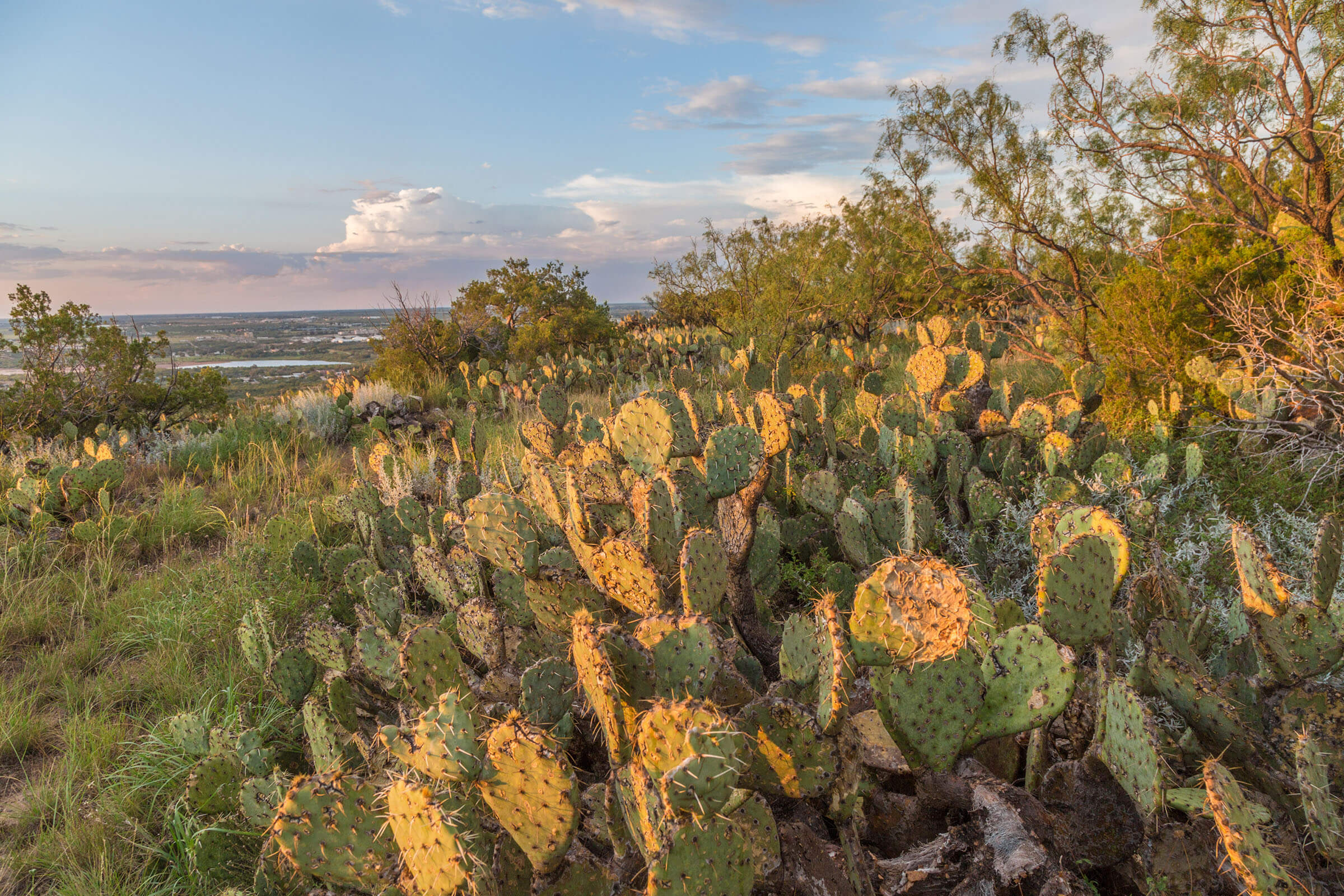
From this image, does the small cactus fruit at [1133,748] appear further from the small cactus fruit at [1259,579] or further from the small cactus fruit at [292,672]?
the small cactus fruit at [292,672]

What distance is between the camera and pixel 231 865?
1.77 metres

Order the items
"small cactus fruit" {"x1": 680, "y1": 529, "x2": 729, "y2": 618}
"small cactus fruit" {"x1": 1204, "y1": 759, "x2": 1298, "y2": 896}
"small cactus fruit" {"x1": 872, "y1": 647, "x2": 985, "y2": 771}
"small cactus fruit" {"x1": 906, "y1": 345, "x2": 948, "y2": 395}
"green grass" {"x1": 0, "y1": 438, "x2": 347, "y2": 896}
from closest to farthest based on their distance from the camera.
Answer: "small cactus fruit" {"x1": 1204, "y1": 759, "x2": 1298, "y2": 896}
"small cactus fruit" {"x1": 872, "y1": 647, "x2": 985, "y2": 771}
"small cactus fruit" {"x1": 680, "y1": 529, "x2": 729, "y2": 618}
"green grass" {"x1": 0, "y1": 438, "x2": 347, "y2": 896}
"small cactus fruit" {"x1": 906, "y1": 345, "x2": 948, "y2": 395}

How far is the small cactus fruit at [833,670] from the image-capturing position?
1209mm

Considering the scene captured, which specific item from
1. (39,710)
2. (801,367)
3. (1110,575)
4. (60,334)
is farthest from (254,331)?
(1110,575)

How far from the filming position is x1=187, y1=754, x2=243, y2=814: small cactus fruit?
1780 mm

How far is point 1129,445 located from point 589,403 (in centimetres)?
517

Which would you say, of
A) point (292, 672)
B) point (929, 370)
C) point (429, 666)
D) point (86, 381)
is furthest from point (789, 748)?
point (86, 381)

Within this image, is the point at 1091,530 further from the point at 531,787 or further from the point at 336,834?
the point at 336,834

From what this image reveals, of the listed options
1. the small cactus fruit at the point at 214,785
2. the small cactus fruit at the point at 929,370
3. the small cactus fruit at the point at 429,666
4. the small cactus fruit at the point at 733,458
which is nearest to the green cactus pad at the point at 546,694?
the small cactus fruit at the point at 429,666

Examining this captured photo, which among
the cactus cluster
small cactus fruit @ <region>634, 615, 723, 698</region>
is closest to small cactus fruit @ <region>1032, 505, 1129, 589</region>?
the cactus cluster

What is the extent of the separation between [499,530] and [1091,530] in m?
1.65

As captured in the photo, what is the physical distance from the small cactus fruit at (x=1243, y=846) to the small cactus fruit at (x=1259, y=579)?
58 cm

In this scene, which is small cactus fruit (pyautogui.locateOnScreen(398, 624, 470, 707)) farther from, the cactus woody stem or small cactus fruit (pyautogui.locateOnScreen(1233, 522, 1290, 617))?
small cactus fruit (pyautogui.locateOnScreen(1233, 522, 1290, 617))

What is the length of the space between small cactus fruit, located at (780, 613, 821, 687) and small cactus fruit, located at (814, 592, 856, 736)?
58 millimetres
